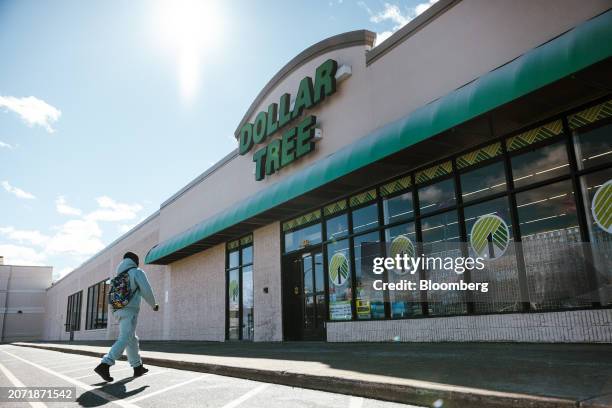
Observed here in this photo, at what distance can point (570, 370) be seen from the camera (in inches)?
189

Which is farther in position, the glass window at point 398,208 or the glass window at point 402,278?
the glass window at point 398,208

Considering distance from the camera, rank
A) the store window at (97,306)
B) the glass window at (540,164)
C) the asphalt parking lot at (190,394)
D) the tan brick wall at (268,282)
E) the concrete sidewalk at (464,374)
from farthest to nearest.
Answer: the store window at (97,306) < the tan brick wall at (268,282) < the glass window at (540,164) < the asphalt parking lot at (190,394) < the concrete sidewalk at (464,374)

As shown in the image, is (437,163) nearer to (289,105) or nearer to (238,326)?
(289,105)

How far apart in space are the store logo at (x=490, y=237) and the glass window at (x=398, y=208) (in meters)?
1.67

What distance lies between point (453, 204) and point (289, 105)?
21.1 feet

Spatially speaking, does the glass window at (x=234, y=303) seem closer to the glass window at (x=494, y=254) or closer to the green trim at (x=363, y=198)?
the green trim at (x=363, y=198)

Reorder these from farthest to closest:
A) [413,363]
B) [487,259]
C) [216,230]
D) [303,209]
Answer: [216,230] → [303,209] → [487,259] → [413,363]

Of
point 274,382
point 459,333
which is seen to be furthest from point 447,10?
point 274,382

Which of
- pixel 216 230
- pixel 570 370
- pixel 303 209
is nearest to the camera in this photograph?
pixel 570 370

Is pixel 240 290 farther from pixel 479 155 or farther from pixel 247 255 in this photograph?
pixel 479 155

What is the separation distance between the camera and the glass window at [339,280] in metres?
11.9

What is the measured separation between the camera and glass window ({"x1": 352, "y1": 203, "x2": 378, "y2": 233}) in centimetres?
1134

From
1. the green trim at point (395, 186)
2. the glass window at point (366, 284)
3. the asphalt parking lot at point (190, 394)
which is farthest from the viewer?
the glass window at point (366, 284)

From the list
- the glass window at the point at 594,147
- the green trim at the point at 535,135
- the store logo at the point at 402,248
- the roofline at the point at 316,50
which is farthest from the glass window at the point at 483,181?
the roofline at the point at 316,50
